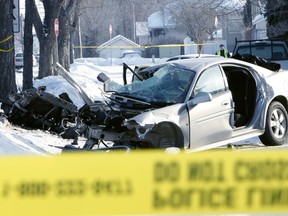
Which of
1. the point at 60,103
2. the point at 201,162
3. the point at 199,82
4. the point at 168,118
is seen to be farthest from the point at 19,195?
the point at 60,103

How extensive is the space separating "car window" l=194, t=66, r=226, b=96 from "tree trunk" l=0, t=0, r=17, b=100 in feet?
24.4

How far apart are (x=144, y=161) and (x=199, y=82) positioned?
607 centimetres

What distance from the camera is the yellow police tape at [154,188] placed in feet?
14.2

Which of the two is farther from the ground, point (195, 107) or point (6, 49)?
point (6, 49)

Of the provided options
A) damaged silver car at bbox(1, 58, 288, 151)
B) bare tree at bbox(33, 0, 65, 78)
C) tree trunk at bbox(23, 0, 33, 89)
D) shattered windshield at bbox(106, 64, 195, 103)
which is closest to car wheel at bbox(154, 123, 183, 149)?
damaged silver car at bbox(1, 58, 288, 151)

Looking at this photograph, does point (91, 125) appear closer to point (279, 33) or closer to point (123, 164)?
point (123, 164)

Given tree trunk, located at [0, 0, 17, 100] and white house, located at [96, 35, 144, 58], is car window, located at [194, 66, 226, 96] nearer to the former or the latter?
tree trunk, located at [0, 0, 17, 100]

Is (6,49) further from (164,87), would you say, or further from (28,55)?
(28,55)

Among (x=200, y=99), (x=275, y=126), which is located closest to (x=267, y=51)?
(x=275, y=126)

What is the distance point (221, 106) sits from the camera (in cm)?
1056

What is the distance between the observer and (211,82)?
35.0ft

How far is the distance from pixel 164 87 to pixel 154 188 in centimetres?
623

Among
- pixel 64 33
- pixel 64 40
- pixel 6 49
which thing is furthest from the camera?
pixel 64 40

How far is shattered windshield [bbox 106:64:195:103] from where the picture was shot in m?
10.3
